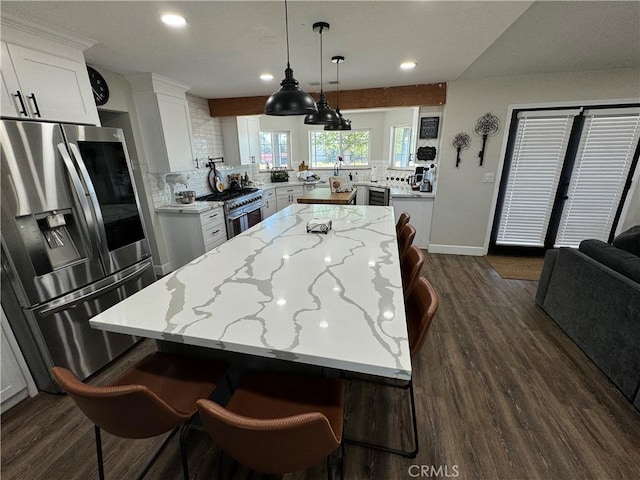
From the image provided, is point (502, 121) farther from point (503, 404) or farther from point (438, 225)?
point (503, 404)

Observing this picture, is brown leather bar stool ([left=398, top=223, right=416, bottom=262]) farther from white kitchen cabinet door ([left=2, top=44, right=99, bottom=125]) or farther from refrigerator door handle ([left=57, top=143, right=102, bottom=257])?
white kitchen cabinet door ([left=2, top=44, right=99, bottom=125])

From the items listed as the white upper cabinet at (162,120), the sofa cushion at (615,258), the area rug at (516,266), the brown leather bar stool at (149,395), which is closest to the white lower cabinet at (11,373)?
the brown leather bar stool at (149,395)

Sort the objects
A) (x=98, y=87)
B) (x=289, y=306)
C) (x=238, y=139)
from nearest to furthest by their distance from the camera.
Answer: (x=289, y=306)
(x=98, y=87)
(x=238, y=139)

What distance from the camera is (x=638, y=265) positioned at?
1.87 metres

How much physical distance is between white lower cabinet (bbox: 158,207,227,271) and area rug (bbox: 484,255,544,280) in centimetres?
381

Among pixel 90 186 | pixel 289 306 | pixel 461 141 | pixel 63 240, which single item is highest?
pixel 461 141

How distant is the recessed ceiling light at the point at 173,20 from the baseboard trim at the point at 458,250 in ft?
13.0

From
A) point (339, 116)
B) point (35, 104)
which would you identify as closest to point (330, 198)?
point (339, 116)

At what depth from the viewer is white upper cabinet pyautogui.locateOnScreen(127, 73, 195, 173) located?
3146 mm

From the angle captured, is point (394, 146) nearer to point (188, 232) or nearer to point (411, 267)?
point (188, 232)

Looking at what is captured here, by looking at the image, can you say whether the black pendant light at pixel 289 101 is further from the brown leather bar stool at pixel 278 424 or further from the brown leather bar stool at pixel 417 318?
the brown leather bar stool at pixel 278 424

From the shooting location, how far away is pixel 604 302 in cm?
197

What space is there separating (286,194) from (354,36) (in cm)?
399

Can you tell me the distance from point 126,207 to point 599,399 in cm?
365
